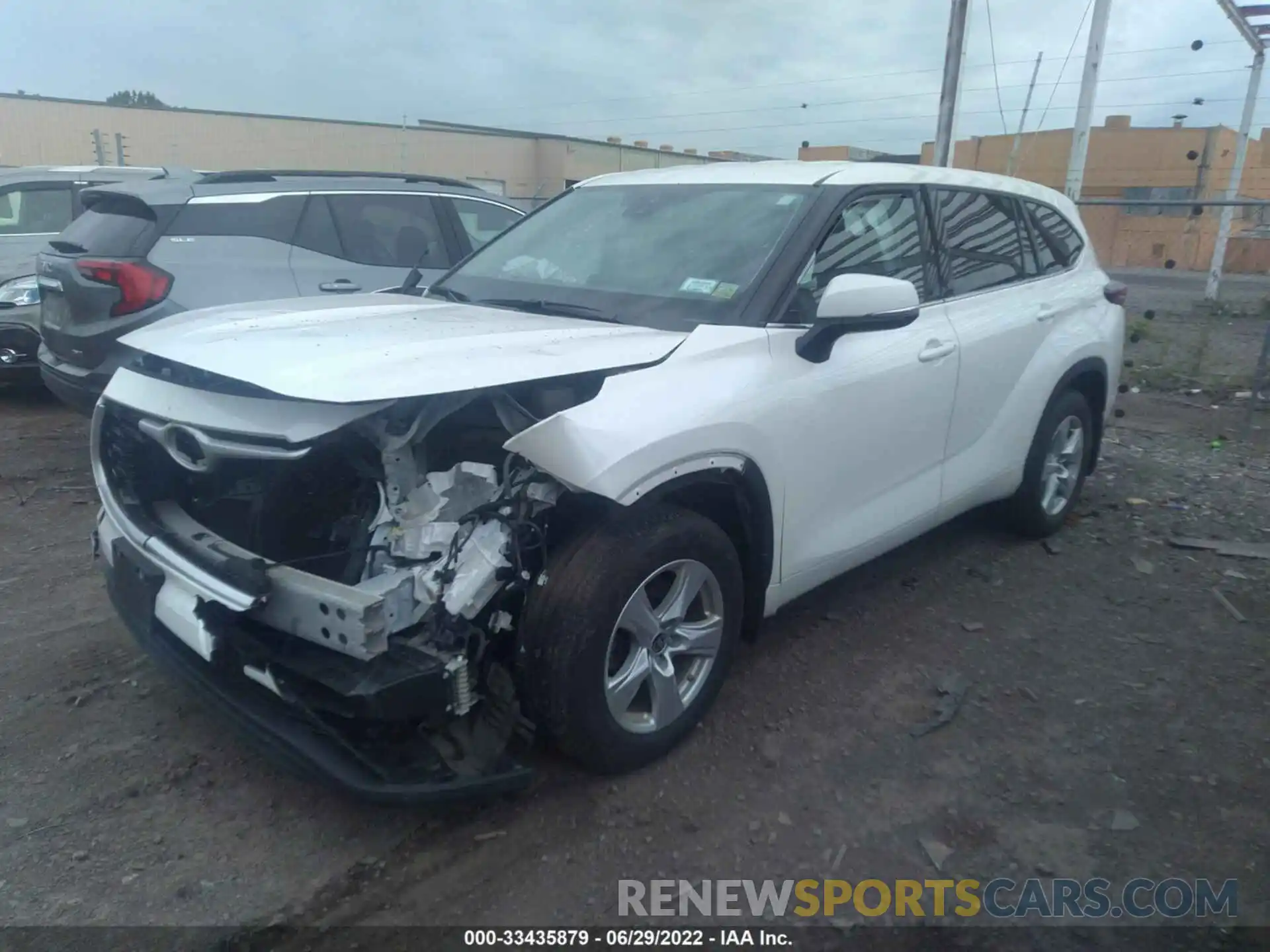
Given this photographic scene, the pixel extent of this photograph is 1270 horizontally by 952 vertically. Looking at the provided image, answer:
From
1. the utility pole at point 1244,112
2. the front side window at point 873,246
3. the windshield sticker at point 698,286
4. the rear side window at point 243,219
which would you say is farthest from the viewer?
the utility pole at point 1244,112

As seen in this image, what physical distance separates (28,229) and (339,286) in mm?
4372

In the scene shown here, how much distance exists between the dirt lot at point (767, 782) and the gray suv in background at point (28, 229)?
3590 mm

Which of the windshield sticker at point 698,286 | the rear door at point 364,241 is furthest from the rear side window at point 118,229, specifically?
the windshield sticker at point 698,286

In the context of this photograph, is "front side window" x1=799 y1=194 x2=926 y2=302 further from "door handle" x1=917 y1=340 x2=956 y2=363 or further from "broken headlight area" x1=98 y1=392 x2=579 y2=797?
"broken headlight area" x1=98 y1=392 x2=579 y2=797

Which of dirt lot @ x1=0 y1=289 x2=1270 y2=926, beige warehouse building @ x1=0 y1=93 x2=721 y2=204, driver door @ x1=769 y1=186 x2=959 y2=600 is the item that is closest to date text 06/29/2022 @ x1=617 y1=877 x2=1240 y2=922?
dirt lot @ x1=0 y1=289 x2=1270 y2=926

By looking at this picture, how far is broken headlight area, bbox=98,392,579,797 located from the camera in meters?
2.48

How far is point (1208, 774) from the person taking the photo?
3188 mm

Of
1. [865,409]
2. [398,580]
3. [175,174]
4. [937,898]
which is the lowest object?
[937,898]

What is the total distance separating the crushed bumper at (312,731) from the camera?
8.07ft

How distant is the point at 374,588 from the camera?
8.21 ft

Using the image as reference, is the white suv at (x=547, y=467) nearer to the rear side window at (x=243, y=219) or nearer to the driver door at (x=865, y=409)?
the driver door at (x=865, y=409)

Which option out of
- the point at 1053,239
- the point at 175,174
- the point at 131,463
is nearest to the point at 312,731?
the point at 131,463

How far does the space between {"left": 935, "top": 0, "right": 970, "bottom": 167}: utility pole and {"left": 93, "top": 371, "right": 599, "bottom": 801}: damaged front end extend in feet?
26.4

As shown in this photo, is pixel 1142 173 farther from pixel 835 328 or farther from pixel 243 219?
pixel 835 328
